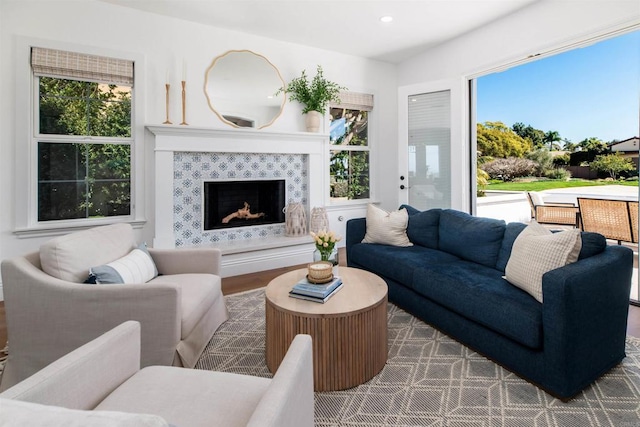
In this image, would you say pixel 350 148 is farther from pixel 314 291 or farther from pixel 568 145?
pixel 568 145

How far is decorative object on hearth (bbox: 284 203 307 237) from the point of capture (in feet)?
14.2

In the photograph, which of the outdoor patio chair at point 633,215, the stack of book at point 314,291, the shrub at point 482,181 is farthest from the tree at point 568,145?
the stack of book at point 314,291

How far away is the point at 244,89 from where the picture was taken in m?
4.11

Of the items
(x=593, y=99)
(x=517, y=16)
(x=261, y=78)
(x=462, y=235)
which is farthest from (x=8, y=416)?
(x=593, y=99)

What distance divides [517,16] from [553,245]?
2.91 m

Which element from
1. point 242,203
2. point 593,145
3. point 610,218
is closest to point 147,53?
point 242,203

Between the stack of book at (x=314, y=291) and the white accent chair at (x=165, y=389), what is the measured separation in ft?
2.59

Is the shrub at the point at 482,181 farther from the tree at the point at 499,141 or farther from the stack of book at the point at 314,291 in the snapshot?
the stack of book at the point at 314,291

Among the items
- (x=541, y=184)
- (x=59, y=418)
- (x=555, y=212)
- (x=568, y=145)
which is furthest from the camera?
(x=541, y=184)

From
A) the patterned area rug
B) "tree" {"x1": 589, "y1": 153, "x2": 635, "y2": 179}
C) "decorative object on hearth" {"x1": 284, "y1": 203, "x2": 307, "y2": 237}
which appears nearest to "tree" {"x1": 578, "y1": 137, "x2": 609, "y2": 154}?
"tree" {"x1": 589, "y1": 153, "x2": 635, "y2": 179}

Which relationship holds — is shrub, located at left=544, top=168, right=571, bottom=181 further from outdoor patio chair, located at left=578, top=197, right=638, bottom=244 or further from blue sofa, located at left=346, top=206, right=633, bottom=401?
blue sofa, located at left=346, top=206, right=633, bottom=401

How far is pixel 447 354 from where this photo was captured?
2133mm

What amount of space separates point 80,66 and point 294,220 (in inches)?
104

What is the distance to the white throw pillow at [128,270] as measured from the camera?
184cm
